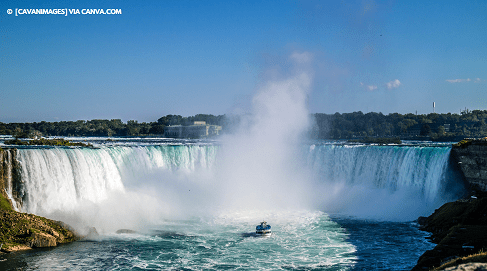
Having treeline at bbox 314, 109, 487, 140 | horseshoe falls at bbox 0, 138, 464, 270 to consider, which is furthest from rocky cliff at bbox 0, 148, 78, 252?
treeline at bbox 314, 109, 487, 140

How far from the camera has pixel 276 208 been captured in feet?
106

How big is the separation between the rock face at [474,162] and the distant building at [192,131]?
3573 inches

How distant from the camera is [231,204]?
33438 mm

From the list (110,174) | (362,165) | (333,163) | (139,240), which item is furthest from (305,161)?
(139,240)

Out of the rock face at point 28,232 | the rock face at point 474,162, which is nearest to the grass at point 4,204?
the rock face at point 28,232

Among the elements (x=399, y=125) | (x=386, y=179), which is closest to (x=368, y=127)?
(x=399, y=125)

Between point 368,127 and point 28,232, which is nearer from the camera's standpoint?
point 28,232

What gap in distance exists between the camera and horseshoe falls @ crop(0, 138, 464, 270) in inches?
743

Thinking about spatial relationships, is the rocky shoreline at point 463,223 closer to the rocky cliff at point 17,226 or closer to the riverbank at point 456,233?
the riverbank at point 456,233

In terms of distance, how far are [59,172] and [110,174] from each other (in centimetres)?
474

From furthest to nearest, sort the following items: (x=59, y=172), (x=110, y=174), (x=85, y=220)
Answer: (x=110, y=174) → (x=59, y=172) → (x=85, y=220)

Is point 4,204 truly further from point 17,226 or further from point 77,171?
point 77,171

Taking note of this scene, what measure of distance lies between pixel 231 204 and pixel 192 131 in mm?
86132

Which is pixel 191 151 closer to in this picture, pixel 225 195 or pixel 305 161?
pixel 225 195
